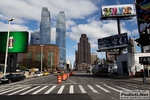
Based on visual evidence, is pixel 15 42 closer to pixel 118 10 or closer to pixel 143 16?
pixel 143 16

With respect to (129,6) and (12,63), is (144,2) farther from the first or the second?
(12,63)

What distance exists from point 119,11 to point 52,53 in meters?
99.6

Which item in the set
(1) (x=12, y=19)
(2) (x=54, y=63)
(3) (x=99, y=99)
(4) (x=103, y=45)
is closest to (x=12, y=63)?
(1) (x=12, y=19)

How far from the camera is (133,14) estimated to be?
2379 inches

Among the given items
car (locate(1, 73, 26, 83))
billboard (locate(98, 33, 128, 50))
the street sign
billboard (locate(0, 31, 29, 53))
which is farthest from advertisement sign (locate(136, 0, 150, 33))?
billboard (locate(0, 31, 29, 53))

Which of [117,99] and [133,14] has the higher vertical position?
[133,14]

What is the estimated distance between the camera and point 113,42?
62.3 metres

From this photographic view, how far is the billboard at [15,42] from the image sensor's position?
47850 millimetres

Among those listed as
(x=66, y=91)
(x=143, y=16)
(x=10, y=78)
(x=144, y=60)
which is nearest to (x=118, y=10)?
(x=143, y=16)

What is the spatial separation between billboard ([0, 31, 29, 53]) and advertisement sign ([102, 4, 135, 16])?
104ft

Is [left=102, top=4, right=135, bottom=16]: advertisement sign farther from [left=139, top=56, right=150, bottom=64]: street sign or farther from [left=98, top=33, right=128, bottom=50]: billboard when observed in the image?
[left=139, top=56, right=150, bottom=64]: street sign

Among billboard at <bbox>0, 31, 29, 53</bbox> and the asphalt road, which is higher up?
billboard at <bbox>0, 31, 29, 53</bbox>

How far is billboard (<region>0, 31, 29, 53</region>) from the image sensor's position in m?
47.8

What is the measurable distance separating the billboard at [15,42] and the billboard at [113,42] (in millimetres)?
31202
